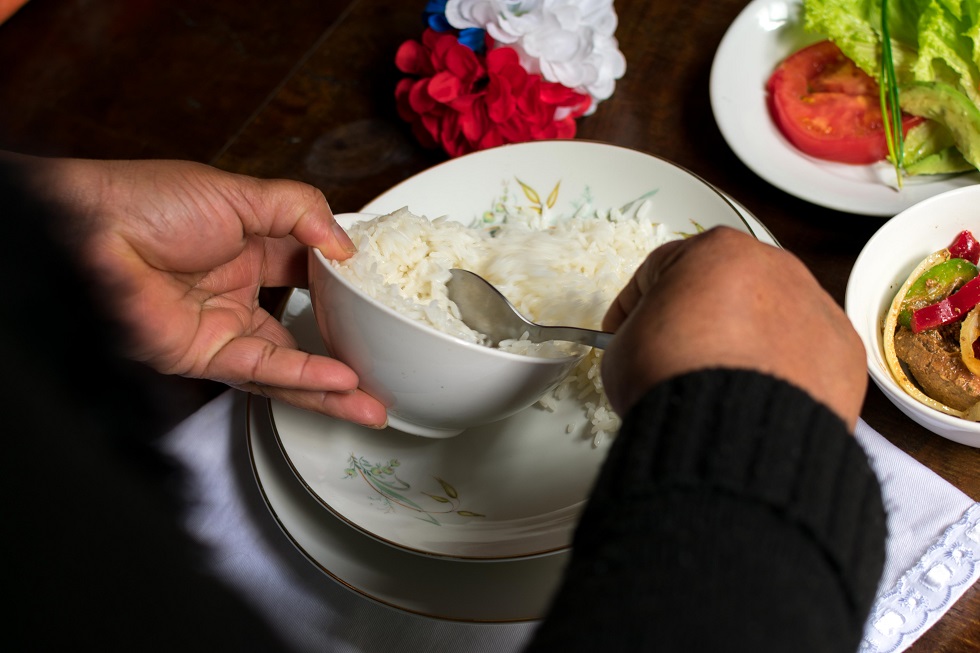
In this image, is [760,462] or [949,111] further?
[949,111]

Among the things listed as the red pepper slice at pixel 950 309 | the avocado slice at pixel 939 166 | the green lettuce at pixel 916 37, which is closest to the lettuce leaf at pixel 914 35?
the green lettuce at pixel 916 37

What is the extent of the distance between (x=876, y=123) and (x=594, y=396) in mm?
651

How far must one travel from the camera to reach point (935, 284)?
0.93 metres

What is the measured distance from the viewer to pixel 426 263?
981mm

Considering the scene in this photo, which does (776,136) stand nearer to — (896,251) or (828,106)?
(828,106)

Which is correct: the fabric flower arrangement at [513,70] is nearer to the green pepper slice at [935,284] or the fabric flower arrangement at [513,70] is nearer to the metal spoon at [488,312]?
the metal spoon at [488,312]

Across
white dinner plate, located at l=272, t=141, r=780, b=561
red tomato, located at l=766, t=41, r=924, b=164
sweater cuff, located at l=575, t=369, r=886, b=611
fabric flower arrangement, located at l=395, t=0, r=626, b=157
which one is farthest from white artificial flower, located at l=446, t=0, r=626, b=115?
sweater cuff, located at l=575, t=369, r=886, b=611

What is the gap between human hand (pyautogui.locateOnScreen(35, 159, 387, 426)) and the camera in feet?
2.86

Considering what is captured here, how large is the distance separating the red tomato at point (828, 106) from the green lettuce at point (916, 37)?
41mm

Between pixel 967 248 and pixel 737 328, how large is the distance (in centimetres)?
52

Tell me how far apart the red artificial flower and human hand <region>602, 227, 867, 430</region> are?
1.87ft

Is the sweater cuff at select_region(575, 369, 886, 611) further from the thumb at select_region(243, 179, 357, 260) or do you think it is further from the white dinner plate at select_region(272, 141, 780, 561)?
the thumb at select_region(243, 179, 357, 260)

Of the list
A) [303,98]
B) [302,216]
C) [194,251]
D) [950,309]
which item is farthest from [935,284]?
[303,98]

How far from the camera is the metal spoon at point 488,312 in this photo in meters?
0.93
